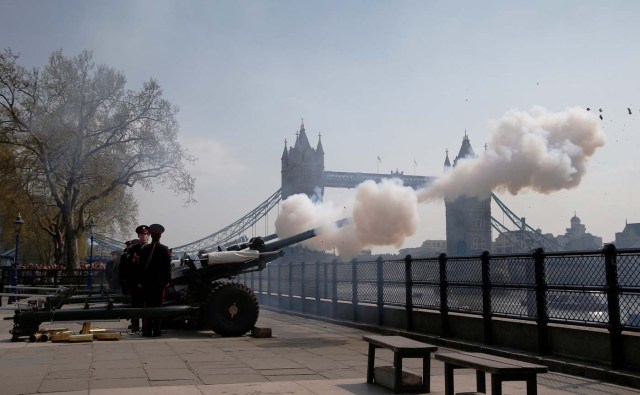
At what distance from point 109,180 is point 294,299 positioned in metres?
21.2

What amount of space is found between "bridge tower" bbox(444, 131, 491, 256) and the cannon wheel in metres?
22.7

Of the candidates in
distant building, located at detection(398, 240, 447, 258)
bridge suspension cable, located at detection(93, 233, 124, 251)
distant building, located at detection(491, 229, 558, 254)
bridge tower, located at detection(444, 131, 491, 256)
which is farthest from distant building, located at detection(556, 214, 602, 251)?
bridge suspension cable, located at detection(93, 233, 124, 251)

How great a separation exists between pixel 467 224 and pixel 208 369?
3390 cm

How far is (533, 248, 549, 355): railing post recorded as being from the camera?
916 cm

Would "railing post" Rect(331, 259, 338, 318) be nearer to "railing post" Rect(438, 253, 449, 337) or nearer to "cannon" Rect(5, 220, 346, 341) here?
"cannon" Rect(5, 220, 346, 341)

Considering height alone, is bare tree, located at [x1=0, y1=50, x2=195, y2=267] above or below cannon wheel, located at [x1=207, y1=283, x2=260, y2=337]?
above

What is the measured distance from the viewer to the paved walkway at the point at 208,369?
22.9 ft

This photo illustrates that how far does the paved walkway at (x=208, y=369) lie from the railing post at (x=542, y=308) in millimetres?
865

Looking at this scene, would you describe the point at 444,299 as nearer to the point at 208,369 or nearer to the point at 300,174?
the point at 208,369

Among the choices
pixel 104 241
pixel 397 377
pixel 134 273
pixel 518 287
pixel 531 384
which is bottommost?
pixel 397 377

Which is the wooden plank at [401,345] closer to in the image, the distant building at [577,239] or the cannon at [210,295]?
the cannon at [210,295]

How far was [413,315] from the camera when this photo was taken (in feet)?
42.3

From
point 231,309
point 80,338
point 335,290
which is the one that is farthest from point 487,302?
point 335,290

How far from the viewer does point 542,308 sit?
9.19 m
